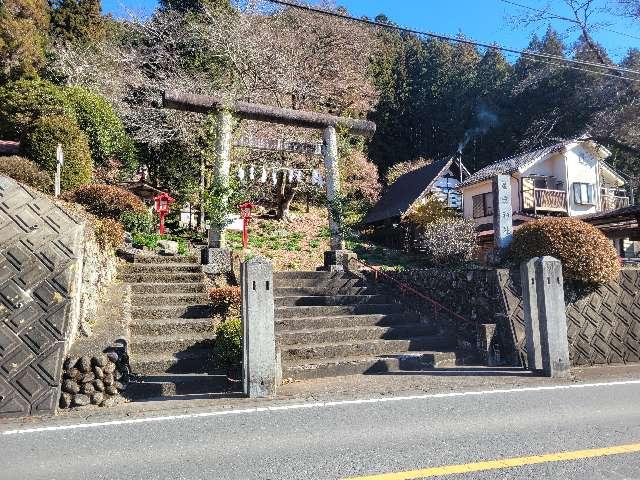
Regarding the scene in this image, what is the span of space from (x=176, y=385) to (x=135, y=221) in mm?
7664

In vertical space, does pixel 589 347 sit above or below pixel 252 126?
below

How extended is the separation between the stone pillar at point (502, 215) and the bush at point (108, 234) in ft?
26.9

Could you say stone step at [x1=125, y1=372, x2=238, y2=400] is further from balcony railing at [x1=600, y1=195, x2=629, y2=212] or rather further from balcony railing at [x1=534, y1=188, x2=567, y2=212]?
balcony railing at [x1=600, y1=195, x2=629, y2=212]

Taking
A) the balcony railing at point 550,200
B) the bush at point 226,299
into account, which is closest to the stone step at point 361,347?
the bush at point 226,299

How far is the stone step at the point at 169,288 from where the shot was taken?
33.1ft

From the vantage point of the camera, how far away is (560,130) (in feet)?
118

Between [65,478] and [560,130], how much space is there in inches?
1527

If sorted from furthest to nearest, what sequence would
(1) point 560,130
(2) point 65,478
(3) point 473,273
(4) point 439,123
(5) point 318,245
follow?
(4) point 439,123
(1) point 560,130
(5) point 318,245
(3) point 473,273
(2) point 65,478

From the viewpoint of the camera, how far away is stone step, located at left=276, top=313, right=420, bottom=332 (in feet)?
30.3

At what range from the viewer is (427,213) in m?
27.1

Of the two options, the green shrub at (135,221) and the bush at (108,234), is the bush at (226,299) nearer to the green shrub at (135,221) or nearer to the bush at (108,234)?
the bush at (108,234)

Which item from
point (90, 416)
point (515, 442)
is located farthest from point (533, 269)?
point (90, 416)

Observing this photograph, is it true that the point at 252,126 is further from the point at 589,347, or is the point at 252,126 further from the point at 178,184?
the point at 589,347

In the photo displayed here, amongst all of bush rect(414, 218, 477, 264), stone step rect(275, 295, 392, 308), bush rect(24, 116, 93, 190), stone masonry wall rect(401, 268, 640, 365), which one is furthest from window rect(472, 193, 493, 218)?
bush rect(24, 116, 93, 190)
